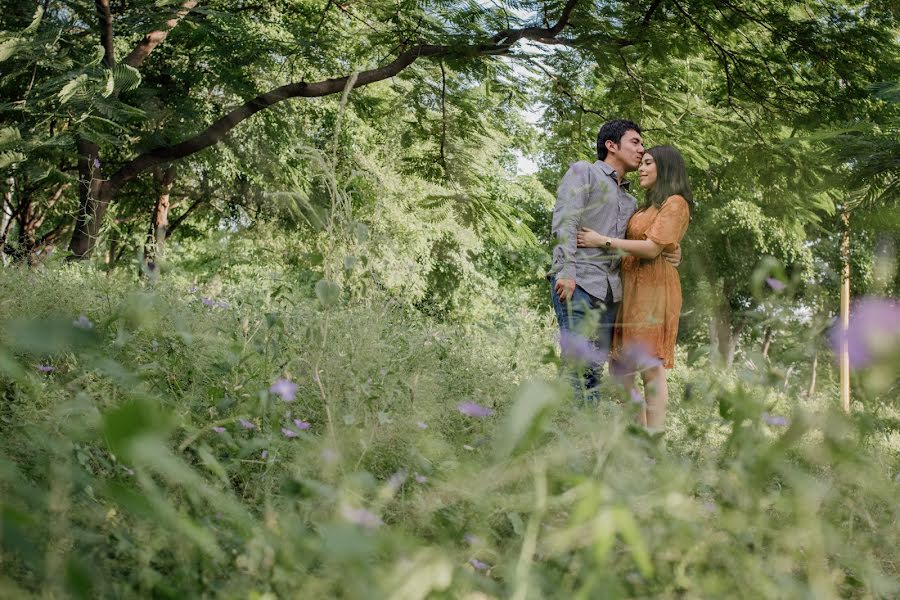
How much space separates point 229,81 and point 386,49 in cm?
198

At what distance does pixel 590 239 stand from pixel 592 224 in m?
0.23

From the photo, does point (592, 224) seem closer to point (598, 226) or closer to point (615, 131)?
point (598, 226)

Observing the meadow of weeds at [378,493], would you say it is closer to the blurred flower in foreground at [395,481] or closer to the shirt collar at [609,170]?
the blurred flower in foreground at [395,481]

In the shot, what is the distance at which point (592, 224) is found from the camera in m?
4.01


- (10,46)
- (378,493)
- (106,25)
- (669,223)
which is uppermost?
(106,25)

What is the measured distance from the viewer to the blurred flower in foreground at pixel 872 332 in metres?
1.39

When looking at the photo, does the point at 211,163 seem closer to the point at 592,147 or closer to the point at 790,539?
the point at 592,147

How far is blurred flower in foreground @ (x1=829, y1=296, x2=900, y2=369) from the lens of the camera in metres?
1.39

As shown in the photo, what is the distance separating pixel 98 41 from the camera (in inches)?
388

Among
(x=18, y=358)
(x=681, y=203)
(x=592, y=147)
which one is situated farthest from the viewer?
(x=592, y=147)

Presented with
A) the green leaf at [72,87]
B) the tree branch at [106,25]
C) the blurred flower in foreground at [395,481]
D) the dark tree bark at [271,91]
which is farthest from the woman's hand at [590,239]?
the tree branch at [106,25]

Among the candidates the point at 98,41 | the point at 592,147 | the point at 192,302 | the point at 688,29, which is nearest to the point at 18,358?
the point at 192,302

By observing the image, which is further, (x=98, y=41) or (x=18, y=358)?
(x=98, y=41)

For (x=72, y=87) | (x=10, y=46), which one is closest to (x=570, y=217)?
(x=72, y=87)
